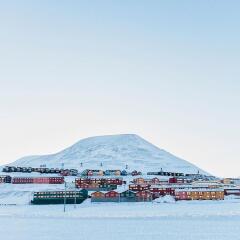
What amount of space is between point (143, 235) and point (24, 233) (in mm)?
10005

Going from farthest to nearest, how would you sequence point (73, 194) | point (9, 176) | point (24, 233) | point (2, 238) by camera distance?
point (9, 176) → point (73, 194) → point (24, 233) → point (2, 238)

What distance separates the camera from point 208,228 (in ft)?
148

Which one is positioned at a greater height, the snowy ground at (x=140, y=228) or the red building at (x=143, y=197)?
the red building at (x=143, y=197)

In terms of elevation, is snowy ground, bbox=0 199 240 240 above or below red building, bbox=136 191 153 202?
below

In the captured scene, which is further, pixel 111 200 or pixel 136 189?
pixel 136 189

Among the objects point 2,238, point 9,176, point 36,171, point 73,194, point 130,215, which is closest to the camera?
point 2,238

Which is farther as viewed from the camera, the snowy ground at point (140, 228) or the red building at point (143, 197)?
the red building at point (143, 197)

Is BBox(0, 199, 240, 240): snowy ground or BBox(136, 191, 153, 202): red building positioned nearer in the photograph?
BBox(0, 199, 240, 240): snowy ground

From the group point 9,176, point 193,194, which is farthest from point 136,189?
point 9,176

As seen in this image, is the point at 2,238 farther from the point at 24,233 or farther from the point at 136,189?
the point at 136,189

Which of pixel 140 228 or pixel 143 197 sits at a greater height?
pixel 143 197

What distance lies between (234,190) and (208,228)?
229ft

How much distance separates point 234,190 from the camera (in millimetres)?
112500

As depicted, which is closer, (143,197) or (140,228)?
(140,228)
